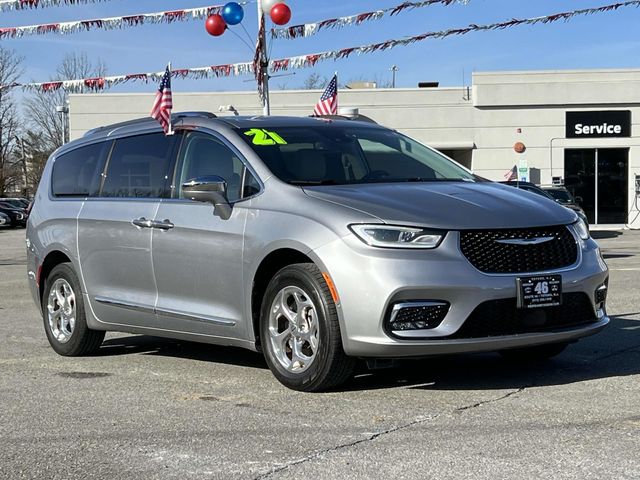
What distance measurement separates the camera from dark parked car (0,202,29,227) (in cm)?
4561

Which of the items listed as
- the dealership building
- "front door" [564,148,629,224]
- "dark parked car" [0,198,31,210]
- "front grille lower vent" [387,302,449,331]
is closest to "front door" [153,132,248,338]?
"front grille lower vent" [387,302,449,331]

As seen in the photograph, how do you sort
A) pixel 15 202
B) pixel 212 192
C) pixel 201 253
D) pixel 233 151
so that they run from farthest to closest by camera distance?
pixel 15 202, pixel 233 151, pixel 201 253, pixel 212 192

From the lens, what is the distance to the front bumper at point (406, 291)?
A: 520cm

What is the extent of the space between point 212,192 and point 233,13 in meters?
12.2

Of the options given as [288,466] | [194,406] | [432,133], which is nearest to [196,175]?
[194,406]

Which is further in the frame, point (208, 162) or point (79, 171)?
point (79, 171)

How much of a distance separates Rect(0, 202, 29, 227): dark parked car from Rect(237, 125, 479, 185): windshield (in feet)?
135

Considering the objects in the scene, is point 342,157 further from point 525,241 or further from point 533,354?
point 533,354

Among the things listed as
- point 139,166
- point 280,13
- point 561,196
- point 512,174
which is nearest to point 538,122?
point 512,174

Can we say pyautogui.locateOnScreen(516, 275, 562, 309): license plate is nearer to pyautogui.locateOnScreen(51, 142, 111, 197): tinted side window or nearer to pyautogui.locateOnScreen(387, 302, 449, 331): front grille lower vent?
pyautogui.locateOnScreen(387, 302, 449, 331): front grille lower vent

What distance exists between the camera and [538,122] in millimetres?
33188

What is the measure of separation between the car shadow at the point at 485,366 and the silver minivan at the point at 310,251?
0.26m

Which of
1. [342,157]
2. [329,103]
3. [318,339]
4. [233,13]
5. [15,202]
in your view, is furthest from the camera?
[15,202]

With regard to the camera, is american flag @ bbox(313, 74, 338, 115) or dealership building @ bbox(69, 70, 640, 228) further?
dealership building @ bbox(69, 70, 640, 228)
